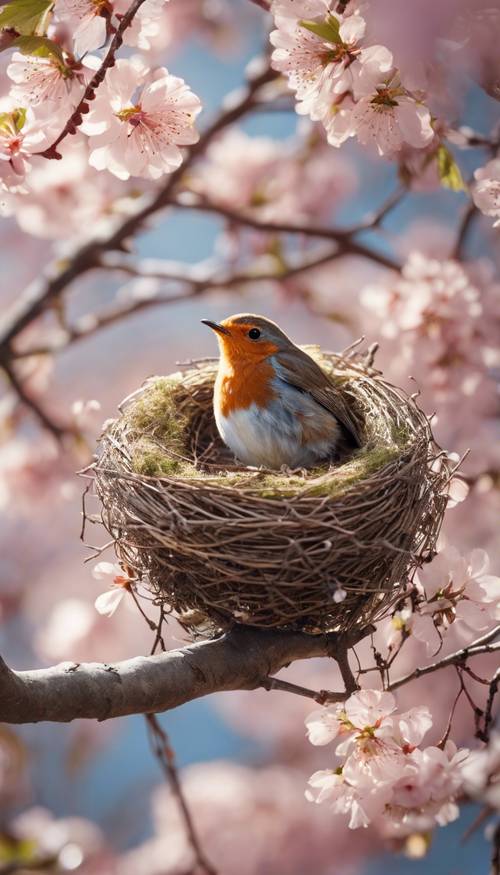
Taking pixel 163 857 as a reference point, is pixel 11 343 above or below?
above

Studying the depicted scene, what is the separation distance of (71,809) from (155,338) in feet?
18.9

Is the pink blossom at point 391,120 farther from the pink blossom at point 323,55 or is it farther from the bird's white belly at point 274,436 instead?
the bird's white belly at point 274,436

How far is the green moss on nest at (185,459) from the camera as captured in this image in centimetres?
268

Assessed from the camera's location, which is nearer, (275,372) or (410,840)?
(410,840)

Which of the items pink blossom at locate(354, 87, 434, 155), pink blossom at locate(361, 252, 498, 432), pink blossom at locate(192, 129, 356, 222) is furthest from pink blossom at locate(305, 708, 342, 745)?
pink blossom at locate(192, 129, 356, 222)

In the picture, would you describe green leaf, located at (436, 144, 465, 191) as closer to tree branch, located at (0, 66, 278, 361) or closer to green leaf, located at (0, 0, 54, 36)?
green leaf, located at (0, 0, 54, 36)

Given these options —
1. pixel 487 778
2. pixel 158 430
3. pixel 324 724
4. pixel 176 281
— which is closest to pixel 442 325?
pixel 158 430

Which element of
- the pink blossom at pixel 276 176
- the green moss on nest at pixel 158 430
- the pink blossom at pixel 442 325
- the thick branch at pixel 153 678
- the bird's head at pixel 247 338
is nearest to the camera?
the thick branch at pixel 153 678

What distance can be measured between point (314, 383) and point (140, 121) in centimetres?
126

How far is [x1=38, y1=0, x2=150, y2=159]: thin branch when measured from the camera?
2.07 metres

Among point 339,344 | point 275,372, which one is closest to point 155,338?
point 339,344

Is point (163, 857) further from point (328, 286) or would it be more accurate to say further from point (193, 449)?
point (328, 286)

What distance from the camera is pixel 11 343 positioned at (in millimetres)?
4492

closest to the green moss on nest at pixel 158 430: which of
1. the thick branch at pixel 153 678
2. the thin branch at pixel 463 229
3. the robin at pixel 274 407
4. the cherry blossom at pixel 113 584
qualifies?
the robin at pixel 274 407
